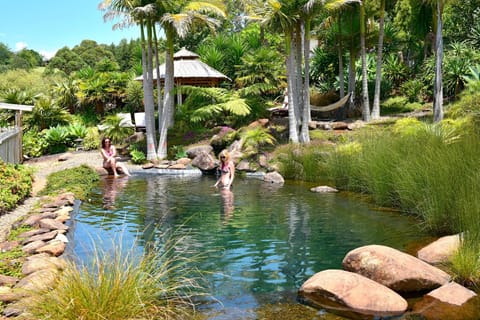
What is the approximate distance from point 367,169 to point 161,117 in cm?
1053

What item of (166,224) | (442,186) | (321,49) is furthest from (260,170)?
(321,49)

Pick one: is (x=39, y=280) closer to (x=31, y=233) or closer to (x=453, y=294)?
(x=31, y=233)

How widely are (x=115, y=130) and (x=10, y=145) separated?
656 cm

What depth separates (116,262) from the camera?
3.78m

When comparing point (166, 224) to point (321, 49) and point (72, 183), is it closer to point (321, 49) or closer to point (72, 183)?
point (72, 183)

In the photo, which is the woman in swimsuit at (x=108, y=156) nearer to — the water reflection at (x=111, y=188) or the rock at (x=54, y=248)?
the water reflection at (x=111, y=188)

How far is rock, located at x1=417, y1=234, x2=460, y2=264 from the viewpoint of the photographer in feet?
18.2

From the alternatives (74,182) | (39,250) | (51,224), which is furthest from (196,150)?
(39,250)

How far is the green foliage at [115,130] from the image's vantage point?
20.0 meters

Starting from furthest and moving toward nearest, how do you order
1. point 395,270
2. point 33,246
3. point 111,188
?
point 111,188 → point 33,246 → point 395,270

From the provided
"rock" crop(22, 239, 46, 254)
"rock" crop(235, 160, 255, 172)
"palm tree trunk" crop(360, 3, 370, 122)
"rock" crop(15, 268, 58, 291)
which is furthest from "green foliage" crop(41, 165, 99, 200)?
"palm tree trunk" crop(360, 3, 370, 122)

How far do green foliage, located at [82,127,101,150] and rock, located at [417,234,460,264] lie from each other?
1690 centimetres

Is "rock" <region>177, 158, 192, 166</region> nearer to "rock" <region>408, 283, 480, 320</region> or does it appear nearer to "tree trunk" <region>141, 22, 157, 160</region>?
"tree trunk" <region>141, 22, 157, 160</region>

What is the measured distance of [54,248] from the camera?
5.73 meters
